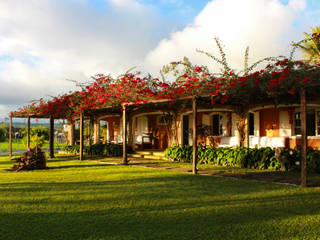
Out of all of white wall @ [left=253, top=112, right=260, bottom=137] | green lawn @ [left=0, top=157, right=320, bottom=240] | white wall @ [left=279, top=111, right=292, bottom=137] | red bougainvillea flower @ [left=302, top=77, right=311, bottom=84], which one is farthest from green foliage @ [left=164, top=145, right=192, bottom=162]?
red bougainvillea flower @ [left=302, top=77, right=311, bottom=84]

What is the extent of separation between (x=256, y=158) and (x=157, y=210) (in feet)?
18.8

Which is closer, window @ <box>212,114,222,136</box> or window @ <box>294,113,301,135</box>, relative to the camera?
window @ <box>294,113,301,135</box>

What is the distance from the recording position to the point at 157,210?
15.4ft

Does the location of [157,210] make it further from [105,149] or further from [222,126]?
[105,149]

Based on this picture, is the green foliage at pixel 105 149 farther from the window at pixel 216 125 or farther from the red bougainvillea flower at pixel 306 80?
the red bougainvillea flower at pixel 306 80

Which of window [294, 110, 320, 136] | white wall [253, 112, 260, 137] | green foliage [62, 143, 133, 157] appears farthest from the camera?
green foliage [62, 143, 133, 157]

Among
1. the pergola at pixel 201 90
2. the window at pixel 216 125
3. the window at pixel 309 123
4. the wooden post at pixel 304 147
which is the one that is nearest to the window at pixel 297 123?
the window at pixel 309 123

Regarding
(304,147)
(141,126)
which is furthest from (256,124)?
(304,147)

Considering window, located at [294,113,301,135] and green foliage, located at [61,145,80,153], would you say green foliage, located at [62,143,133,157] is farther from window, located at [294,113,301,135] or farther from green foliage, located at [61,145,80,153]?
window, located at [294,113,301,135]

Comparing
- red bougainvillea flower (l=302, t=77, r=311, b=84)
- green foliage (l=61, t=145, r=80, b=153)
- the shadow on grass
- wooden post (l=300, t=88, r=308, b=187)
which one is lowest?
the shadow on grass

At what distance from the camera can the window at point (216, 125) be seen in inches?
592

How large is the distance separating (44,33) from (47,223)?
8.50 m

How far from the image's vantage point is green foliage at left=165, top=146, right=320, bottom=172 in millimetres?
8818

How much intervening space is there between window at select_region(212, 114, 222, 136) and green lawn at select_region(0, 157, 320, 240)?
25.2 feet
